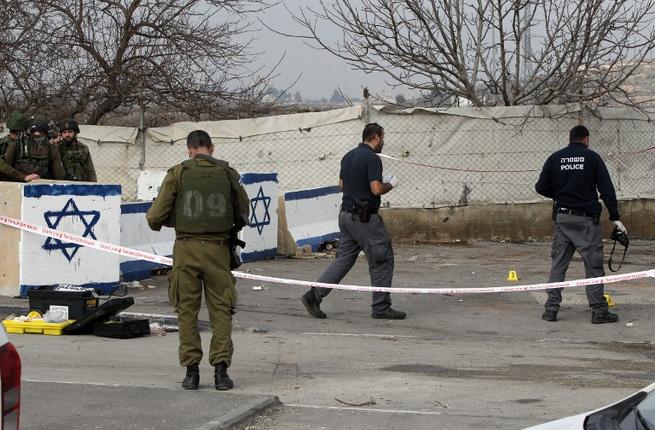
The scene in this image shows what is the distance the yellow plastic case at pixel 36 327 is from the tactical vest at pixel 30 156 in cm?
329

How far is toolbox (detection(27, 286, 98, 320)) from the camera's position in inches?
388

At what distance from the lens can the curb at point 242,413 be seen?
6422 mm

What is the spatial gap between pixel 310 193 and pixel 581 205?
6.92 meters

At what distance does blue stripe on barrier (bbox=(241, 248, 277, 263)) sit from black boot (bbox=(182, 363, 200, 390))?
7.76 m

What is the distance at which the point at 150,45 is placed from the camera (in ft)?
65.5

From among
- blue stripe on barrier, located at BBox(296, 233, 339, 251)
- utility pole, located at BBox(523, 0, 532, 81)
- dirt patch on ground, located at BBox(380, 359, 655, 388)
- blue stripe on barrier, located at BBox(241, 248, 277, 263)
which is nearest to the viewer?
dirt patch on ground, located at BBox(380, 359, 655, 388)

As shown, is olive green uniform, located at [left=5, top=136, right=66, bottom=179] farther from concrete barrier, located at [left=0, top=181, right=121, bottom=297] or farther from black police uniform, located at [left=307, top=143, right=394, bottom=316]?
black police uniform, located at [left=307, top=143, right=394, bottom=316]

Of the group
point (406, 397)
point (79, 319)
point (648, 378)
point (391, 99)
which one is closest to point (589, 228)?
point (648, 378)

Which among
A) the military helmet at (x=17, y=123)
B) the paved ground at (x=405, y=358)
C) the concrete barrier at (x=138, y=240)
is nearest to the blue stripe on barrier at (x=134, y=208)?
the concrete barrier at (x=138, y=240)

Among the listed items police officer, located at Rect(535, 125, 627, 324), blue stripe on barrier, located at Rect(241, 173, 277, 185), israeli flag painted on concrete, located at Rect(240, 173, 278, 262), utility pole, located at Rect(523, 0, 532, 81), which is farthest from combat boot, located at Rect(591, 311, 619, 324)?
utility pole, located at Rect(523, 0, 532, 81)

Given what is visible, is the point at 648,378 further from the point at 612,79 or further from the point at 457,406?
the point at 612,79

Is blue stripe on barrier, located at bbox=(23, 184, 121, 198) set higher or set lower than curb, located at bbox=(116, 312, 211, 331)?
higher

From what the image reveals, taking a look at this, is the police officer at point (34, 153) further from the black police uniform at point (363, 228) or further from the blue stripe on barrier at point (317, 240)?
the blue stripe on barrier at point (317, 240)

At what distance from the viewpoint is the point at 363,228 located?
1098 cm
